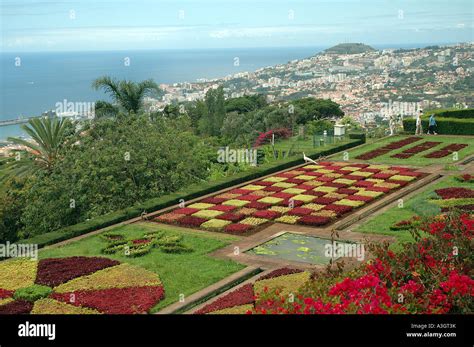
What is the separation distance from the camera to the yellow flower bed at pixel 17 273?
475 inches

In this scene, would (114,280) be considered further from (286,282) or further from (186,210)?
(186,210)

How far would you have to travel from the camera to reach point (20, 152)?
2367cm

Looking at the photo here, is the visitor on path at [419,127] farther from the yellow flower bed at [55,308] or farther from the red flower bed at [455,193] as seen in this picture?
the yellow flower bed at [55,308]

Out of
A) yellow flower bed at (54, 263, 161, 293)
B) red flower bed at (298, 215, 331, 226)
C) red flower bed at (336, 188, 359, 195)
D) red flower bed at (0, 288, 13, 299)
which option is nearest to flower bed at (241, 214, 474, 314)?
yellow flower bed at (54, 263, 161, 293)

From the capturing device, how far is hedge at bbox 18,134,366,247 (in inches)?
604

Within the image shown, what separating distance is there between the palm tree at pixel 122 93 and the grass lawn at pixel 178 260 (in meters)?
12.0

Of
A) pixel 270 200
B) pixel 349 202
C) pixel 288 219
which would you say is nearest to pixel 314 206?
pixel 349 202

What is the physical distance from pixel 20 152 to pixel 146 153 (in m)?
5.96

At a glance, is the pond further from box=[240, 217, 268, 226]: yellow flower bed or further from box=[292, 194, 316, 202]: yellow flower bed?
box=[292, 194, 316, 202]: yellow flower bed

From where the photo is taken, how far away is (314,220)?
16.2 m
